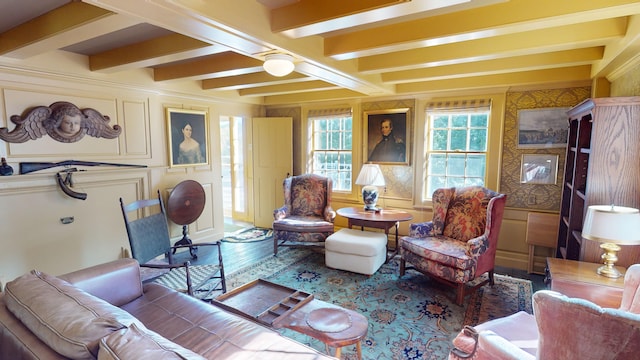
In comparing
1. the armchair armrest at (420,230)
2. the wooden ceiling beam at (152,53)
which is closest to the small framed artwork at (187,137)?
the wooden ceiling beam at (152,53)

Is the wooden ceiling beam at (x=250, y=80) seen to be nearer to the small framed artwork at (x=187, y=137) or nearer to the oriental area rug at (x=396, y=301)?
the small framed artwork at (x=187, y=137)

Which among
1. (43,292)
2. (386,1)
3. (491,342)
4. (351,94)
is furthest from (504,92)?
(43,292)

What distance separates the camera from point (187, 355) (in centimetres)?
108

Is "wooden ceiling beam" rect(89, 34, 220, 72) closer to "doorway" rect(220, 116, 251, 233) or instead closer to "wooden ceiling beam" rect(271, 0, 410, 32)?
"wooden ceiling beam" rect(271, 0, 410, 32)

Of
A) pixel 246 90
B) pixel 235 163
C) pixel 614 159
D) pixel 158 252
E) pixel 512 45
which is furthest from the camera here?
pixel 235 163

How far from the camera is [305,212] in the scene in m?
4.62

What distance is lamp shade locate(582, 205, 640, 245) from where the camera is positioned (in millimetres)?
1966

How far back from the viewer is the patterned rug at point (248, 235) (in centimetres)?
493

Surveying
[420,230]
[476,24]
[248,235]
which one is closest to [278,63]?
[476,24]

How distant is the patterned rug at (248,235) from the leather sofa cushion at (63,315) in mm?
3402

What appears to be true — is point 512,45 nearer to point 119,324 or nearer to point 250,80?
point 250,80

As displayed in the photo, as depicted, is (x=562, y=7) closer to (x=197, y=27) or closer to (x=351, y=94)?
(x=197, y=27)

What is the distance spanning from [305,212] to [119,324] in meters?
3.46

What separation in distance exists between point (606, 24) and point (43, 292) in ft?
12.0
